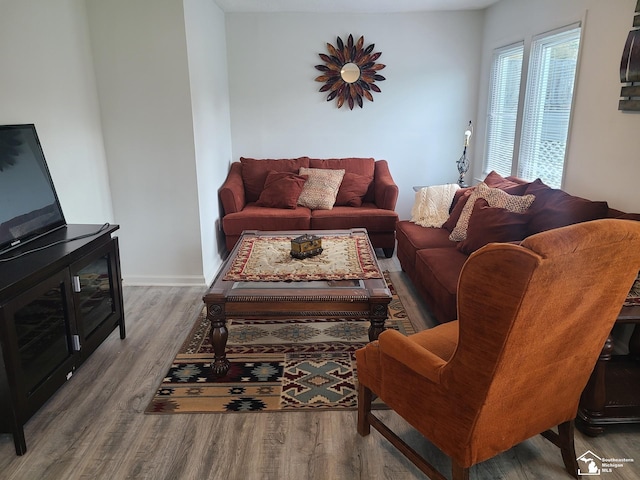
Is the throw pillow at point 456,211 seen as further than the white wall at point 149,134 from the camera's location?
Yes

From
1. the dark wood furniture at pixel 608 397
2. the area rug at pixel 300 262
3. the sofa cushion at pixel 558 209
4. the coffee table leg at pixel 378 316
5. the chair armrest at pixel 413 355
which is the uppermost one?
the sofa cushion at pixel 558 209

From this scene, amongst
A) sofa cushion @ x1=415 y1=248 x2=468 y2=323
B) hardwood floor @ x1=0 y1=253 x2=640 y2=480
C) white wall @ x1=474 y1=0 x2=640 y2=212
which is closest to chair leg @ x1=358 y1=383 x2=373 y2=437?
hardwood floor @ x1=0 y1=253 x2=640 y2=480

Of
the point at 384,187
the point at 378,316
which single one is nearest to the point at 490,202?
the point at 378,316

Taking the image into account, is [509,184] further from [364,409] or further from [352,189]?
[364,409]

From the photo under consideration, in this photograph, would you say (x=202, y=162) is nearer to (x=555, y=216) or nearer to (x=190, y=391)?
(x=190, y=391)

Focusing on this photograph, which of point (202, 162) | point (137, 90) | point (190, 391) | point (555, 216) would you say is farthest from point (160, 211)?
point (555, 216)

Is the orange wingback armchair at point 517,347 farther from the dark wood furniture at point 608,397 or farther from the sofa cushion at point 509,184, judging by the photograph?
the sofa cushion at point 509,184

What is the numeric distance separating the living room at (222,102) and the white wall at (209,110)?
0.07 feet

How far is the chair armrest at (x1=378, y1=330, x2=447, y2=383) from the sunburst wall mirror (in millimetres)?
3938

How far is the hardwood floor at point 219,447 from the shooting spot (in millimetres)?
1971

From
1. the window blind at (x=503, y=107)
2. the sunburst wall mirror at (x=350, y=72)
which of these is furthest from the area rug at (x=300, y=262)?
the sunburst wall mirror at (x=350, y=72)

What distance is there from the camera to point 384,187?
485 cm

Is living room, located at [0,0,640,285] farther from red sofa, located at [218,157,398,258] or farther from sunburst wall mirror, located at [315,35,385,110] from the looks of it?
red sofa, located at [218,157,398,258]

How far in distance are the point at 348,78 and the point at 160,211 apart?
2.58 meters
